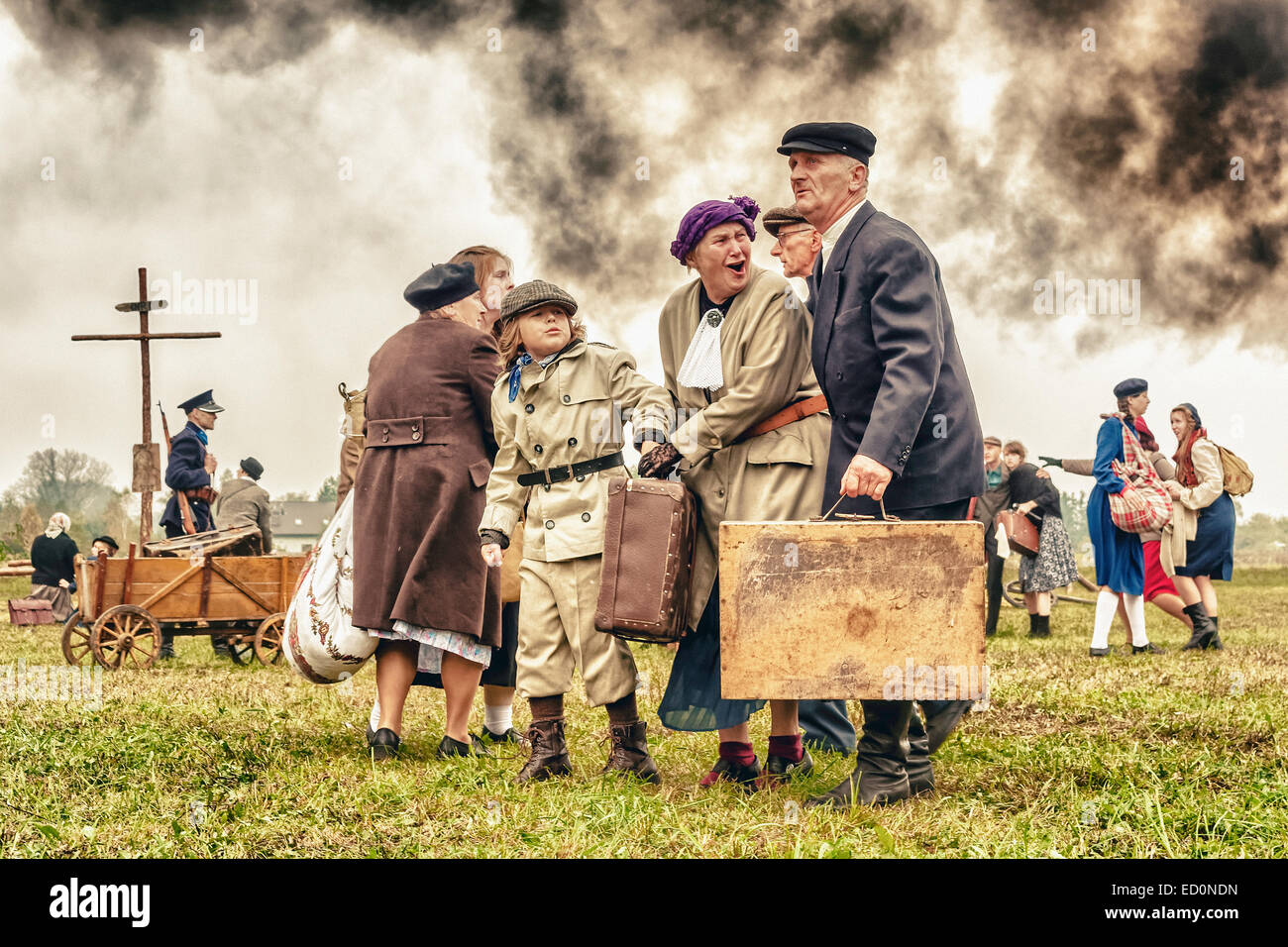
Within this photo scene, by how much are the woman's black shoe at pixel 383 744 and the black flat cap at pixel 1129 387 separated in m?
6.79

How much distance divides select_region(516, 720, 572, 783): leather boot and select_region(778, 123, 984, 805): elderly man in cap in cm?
98

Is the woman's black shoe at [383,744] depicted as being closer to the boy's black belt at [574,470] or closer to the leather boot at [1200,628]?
the boy's black belt at [574,470]

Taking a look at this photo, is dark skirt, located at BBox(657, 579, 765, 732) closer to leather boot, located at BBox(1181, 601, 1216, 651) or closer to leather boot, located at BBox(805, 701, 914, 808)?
leather boot, located at BBox(805, 701, 914, 808)

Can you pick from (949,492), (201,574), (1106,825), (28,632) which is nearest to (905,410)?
(949,492)

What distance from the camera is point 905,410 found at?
3576 millimetres

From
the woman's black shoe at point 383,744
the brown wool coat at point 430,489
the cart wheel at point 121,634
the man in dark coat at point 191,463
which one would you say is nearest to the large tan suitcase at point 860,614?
the brown wool coat at point 430,489

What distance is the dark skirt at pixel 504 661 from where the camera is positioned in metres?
5.39

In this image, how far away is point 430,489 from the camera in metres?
4.95

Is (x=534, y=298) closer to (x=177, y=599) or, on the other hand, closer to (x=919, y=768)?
(x=919, y=768)

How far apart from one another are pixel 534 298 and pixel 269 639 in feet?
20.3

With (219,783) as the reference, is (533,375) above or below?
above

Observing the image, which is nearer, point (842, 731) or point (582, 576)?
point (582, 576)

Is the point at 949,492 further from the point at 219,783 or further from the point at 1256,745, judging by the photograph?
the point at 219,783

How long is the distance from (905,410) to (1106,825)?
127 centimetres
